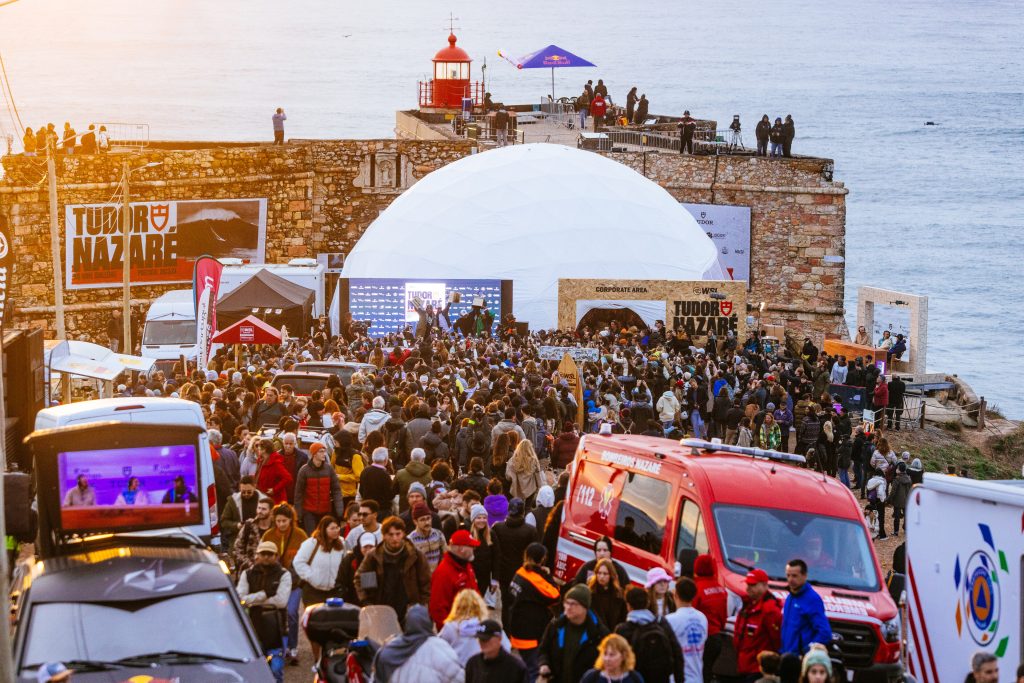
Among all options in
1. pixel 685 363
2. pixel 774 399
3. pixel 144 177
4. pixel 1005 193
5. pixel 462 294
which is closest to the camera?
pixel 774 399

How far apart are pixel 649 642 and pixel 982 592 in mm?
2447

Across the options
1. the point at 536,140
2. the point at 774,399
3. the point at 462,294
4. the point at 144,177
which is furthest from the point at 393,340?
the point at 536,140

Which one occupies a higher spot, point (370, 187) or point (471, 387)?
point (370, 187)

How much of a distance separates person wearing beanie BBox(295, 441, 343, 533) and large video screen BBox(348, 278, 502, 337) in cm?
1716

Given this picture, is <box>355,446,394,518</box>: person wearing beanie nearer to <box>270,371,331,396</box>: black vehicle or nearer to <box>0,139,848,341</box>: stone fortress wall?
<box>270,371,331,396</box>: black vehicle

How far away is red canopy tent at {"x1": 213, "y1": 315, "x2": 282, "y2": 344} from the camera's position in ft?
79.8

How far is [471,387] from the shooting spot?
67.5 feet

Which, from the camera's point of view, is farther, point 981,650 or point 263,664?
point 981,650

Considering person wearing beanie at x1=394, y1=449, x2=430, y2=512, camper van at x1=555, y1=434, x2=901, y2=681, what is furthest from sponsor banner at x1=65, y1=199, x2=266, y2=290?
camper van at x1=555, y1=434, x2=901, y2=681

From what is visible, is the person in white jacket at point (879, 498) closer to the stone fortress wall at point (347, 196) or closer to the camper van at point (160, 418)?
the camper van at point (160, 418)

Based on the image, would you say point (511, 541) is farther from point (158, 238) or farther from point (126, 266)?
point (158, 238)

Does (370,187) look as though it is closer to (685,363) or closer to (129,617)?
(685,363)

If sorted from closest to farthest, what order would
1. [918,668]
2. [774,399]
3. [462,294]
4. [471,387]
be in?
[918,668], [471,387], [774,399], [462,294]

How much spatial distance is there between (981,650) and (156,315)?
24.3 m
